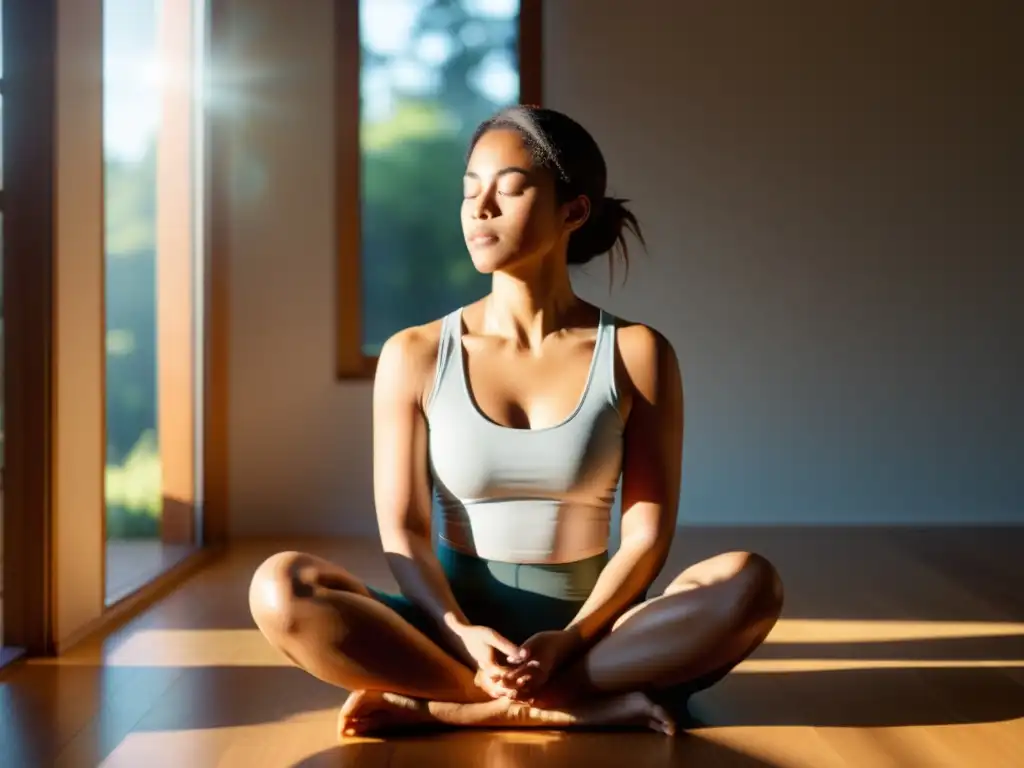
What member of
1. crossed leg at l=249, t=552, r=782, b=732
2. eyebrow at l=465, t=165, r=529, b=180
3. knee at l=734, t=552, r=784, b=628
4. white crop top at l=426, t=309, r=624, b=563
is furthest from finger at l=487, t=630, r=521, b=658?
eyebrow at l=465, t=165, r=529, b=180

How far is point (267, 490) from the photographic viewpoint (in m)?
4.27

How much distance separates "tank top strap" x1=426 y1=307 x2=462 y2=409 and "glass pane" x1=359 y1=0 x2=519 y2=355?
220cm

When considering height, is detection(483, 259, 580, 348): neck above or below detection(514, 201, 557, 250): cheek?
below

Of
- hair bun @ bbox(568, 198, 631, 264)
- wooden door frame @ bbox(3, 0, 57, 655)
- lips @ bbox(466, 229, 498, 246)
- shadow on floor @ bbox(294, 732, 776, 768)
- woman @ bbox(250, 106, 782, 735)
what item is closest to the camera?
shadow on floor @ bbox(294, 732, 776, 768)

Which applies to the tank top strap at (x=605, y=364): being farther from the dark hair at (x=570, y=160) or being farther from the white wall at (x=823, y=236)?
the white wall at (x=823, y=236)

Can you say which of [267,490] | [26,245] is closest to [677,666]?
[26,245]

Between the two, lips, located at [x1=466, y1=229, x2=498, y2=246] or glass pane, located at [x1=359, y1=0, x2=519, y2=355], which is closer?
lips, located at [x1=466, y1=229, x2=498, y2=246]

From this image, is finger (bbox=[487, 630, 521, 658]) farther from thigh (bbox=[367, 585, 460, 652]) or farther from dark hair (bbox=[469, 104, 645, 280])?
dark hair (bbox=[469, 104, 645, 280])

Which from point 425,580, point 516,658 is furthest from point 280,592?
point 516,658

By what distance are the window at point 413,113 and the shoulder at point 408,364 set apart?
7.27ft

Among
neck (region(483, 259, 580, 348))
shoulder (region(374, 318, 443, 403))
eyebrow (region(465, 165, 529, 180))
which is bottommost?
shoulder (region(374, 318, 443, 403))

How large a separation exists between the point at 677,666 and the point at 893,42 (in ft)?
10.2

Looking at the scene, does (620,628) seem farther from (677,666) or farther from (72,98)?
(72,98)

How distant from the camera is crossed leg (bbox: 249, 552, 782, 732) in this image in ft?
6.17
